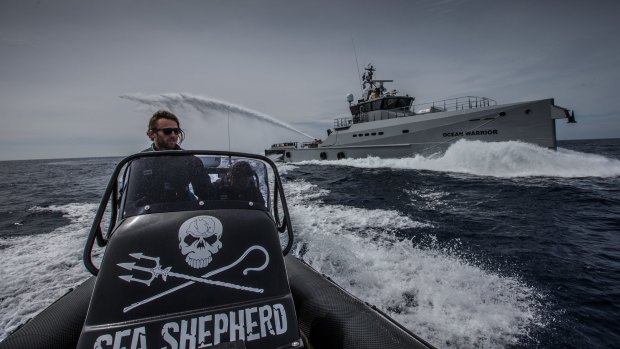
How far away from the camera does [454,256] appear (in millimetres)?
4871

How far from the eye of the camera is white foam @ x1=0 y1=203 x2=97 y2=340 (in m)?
3.62

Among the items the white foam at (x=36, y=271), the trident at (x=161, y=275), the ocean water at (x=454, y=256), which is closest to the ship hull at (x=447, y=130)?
the ocean water at (x=454, y=256)

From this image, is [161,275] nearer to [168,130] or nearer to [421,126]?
[168,130]

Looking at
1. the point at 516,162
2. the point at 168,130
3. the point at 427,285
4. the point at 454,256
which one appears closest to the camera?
the point at 168,130

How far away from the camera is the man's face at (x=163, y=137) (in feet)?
11.2

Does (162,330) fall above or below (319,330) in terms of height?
above

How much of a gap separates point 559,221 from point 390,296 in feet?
19.7

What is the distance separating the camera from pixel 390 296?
12.0ft

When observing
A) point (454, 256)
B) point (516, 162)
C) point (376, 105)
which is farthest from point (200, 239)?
point (376, 105)

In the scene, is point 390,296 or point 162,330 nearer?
point 162,330

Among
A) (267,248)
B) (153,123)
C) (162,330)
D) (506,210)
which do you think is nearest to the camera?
(162,330)

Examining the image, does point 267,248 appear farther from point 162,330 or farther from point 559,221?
point 559,221

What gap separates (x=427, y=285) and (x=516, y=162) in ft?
48.1

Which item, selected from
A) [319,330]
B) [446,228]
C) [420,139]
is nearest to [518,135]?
[420,139]
